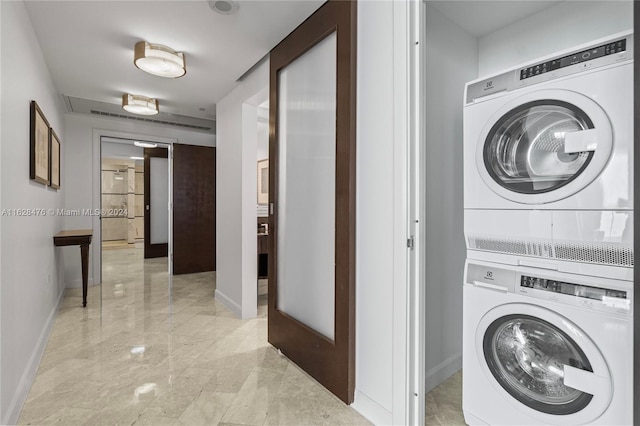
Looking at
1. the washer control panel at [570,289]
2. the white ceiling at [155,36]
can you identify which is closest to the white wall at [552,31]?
the white ceiling at [155,36]

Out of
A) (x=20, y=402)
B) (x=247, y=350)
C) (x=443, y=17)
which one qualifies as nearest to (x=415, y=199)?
(x=443, y=17)

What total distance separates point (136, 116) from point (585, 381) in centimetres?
552

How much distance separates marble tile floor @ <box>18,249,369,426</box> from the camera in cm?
178

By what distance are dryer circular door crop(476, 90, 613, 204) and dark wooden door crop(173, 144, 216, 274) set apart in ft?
15.9

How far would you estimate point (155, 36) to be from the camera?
250cm

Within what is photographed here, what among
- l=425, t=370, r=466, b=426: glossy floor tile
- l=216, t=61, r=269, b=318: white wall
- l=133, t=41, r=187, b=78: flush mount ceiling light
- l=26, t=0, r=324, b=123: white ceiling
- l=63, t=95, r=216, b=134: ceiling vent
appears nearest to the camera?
l=425, t=370, r=466, b=426: glossy floor tile

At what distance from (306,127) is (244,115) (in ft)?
4.43

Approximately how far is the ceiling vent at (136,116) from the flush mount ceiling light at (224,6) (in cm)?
289

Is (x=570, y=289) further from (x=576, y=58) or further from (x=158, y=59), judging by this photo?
(x=158, y=59)

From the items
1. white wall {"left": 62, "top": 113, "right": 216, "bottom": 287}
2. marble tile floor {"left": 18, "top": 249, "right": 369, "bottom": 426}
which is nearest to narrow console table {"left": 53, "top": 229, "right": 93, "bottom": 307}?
marble tile floor {"left": 18, "top": 249, "right": 369, "bottom": 426}

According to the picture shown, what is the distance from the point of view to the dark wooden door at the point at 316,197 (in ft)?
6.12

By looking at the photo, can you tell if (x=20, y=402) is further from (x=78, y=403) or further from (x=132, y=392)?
(x=132, y=392)

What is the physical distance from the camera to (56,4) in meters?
2.13

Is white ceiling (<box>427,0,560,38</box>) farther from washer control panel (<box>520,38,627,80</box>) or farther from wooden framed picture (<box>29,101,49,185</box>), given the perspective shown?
wooden framed picture (<box>29,101,49,185</box>)
